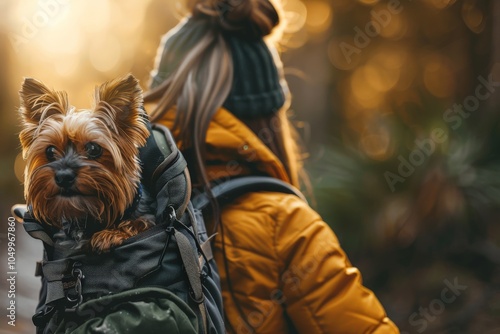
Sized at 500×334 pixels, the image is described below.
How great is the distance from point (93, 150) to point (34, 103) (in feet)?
0.68

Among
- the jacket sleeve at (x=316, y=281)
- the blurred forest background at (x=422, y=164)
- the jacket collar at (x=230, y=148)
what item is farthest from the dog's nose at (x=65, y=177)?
the blurred forest background at (x=422, y=164)

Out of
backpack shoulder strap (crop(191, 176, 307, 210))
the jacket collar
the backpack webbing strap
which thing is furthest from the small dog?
the jacket collar

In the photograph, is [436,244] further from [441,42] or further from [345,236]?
[441,42]

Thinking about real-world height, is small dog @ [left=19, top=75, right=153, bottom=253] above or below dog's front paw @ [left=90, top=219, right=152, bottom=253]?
above

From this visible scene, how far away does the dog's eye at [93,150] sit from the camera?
168 centimetres

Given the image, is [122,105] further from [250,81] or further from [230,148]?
[250,81]

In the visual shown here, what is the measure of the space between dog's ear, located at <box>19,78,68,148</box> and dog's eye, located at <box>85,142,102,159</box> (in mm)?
122

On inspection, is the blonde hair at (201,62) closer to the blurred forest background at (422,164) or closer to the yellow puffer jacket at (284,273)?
the yellow puffer jacket at (284,273)

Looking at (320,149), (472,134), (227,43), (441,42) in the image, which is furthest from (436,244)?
(227,43)

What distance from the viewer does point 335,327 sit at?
2.23 meters

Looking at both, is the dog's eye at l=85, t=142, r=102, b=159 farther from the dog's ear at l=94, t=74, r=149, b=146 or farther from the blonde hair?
the blonde hair

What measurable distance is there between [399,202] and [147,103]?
347 centimetres

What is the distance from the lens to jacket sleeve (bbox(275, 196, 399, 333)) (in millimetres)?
2229

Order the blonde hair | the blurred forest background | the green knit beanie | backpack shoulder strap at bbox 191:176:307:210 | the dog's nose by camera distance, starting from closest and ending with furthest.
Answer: the dog's nose, backpack shoulder strap at bbox 191:176:307:210, the blonde hair, the green knit beanie, the blurred forest background
